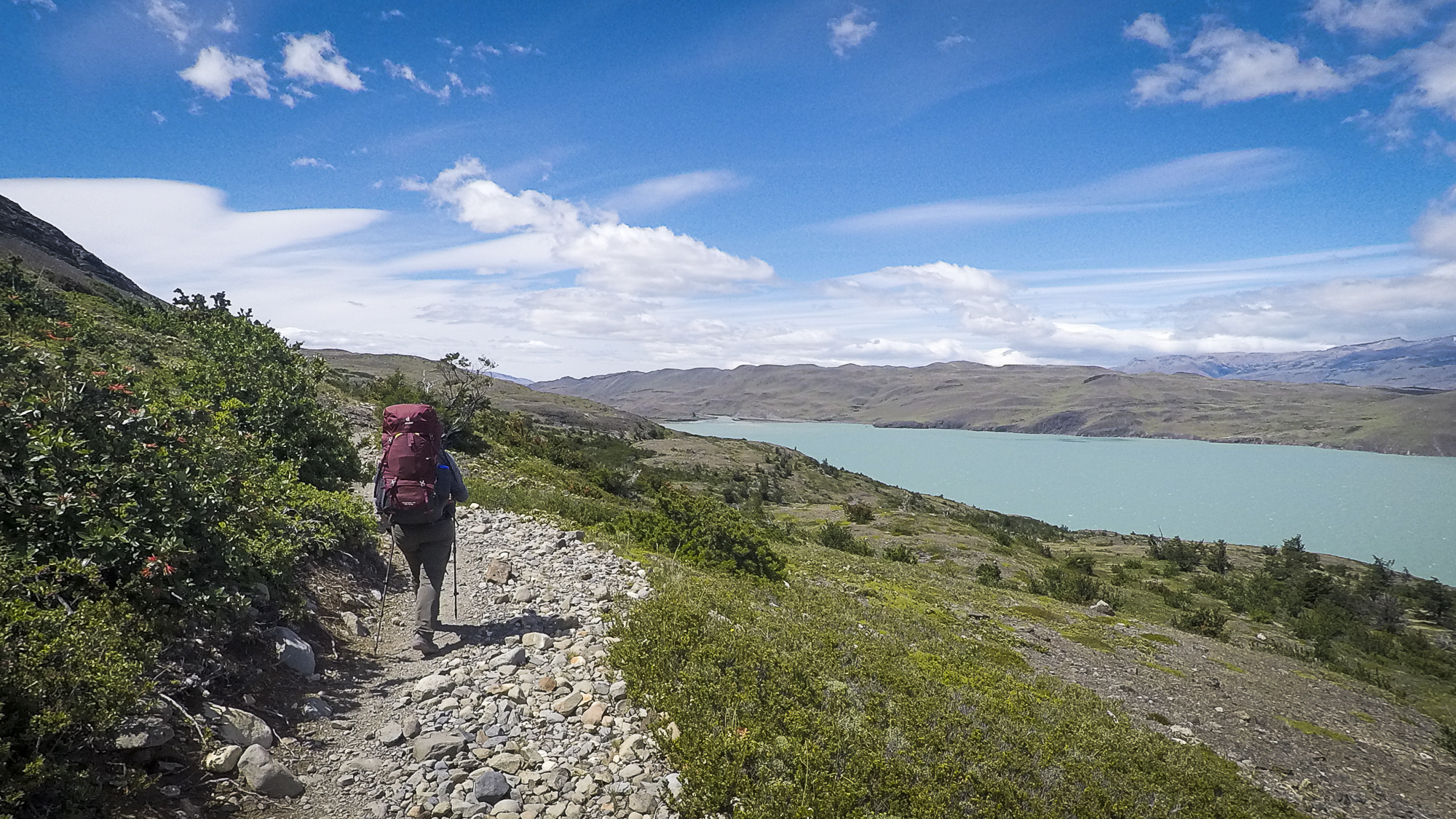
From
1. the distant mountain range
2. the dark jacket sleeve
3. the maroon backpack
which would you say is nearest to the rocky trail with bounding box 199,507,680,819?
the maroon backpack

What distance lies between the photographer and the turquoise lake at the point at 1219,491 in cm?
6194

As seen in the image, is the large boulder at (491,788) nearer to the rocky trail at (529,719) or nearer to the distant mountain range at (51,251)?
the rocky trail at (529,719)

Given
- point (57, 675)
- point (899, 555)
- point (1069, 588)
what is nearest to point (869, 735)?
point (57, 675)

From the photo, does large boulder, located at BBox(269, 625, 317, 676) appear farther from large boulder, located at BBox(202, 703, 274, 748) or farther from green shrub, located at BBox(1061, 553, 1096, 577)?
green shrub, located at BBox(1061, 553, 1096, 577)

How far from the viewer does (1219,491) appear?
9462 centimetres

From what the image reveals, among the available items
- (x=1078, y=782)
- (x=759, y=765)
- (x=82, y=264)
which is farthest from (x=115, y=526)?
(x=82, y=264)

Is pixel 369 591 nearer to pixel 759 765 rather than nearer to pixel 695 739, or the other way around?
pixel 695 739

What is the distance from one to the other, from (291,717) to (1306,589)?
33.4 m

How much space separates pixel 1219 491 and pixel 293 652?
119 metres

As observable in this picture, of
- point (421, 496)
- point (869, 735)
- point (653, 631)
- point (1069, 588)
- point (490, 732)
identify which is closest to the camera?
point (490, 732)

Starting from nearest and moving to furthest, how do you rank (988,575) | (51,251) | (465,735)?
(465,735)
(988,575)
(51,251)

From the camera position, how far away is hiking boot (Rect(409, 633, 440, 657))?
22.9ft

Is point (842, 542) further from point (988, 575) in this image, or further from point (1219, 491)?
point (1219, 491)

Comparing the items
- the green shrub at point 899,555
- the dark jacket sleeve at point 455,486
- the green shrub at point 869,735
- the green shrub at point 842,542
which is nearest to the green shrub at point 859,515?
the green shrub at point 842,542
